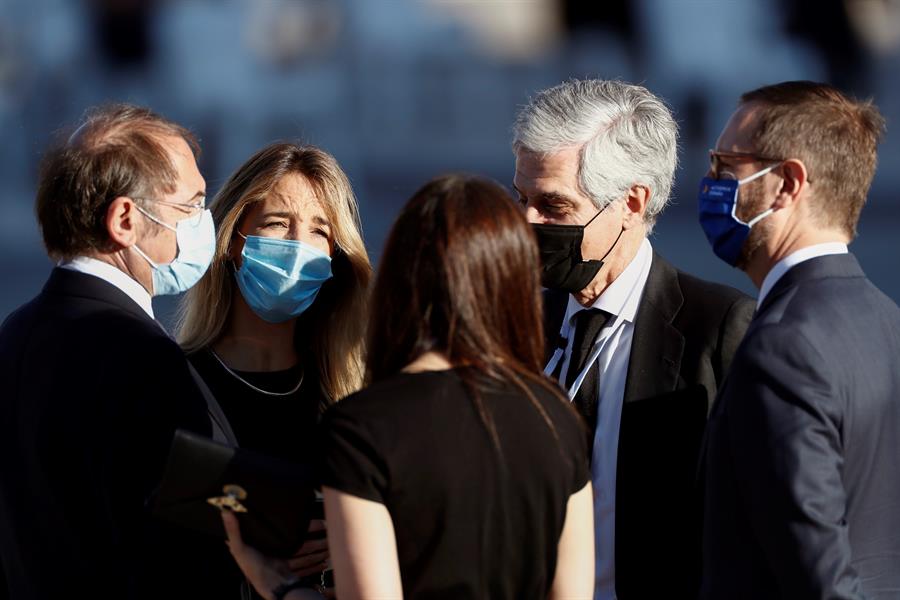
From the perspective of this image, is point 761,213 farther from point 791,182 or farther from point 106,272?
point 106,272

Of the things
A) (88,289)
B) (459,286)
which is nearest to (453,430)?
(459,286)

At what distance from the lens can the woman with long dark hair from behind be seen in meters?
1.76

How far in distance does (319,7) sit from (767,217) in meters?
7.74

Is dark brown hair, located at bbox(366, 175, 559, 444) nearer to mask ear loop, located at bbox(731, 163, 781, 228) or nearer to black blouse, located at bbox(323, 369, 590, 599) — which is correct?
black blouse, located at bbox(323, 369, 590, 599)

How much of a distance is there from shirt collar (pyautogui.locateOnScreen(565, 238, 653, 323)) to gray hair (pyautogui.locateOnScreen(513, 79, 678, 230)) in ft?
0.44

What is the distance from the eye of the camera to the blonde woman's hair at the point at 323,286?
9.41 ft

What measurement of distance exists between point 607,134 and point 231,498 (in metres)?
1.35

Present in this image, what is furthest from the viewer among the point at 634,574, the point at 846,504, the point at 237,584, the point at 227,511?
the point at 634,574

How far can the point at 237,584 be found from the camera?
7.18 feet

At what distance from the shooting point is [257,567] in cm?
195

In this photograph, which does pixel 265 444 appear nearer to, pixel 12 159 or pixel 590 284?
pixel 590 284

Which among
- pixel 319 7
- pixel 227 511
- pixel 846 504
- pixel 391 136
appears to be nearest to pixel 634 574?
pixel 846 504

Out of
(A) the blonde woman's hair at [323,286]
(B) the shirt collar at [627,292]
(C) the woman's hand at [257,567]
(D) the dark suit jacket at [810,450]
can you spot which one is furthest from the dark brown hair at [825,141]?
(C) the woman's hand at [257,567]

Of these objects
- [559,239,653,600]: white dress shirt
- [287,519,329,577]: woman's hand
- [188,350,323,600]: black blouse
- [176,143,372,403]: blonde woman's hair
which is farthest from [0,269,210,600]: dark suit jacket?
[559,239,653,600]: white dress shirt
